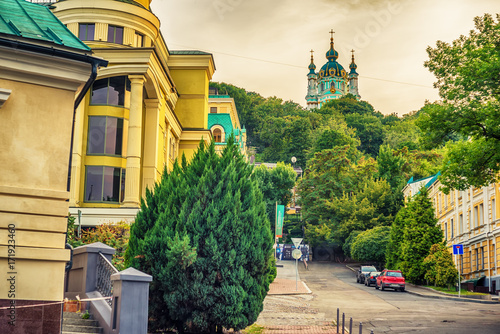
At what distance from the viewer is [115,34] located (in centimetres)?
3584

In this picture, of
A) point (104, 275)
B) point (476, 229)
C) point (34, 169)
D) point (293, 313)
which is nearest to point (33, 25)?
point (34, 169)

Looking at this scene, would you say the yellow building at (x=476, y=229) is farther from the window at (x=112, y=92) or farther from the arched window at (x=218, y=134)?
the arched window at (x=218, y=134)

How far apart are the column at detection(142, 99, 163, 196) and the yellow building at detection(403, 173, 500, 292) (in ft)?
55.1

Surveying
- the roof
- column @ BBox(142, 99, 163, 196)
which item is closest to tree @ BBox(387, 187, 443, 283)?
the roof

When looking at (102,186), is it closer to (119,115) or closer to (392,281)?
(119,115)

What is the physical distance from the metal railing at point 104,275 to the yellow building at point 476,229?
25924 mm

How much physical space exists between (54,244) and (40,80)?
292cm

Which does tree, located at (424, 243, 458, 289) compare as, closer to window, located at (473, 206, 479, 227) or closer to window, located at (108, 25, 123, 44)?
window, located at (473, 206, 479, 227)

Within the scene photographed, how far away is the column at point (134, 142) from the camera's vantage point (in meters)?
32.2

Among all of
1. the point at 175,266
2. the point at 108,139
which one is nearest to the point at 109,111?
the point at 108,139

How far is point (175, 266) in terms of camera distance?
46.5 ft

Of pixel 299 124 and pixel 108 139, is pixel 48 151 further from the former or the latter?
pixel 299 124

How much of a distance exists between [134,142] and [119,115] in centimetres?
252

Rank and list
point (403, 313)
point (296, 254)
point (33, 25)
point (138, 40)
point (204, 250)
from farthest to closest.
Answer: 1. point (138, 40)
2. point (296, 254)
3. point (403, 313)
4. point (204, 250)
5. point (33, 25)
